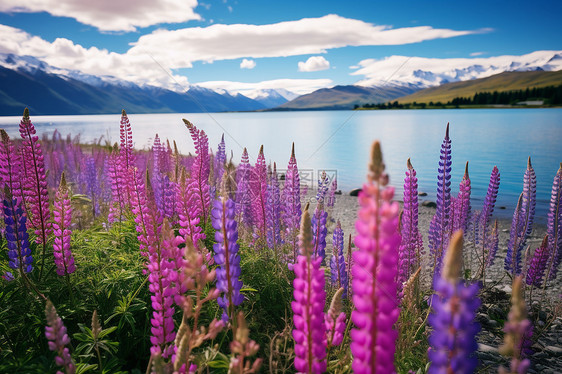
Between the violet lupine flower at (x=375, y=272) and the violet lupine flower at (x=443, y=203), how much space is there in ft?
14.4

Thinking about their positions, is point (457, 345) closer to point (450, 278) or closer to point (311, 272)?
point (450, 278)

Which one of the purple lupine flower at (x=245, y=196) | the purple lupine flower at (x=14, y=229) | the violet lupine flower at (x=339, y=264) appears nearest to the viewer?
the purple lupine flower at (x=14, y=229)

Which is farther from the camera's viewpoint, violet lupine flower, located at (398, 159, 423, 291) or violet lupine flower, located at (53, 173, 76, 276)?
violet lupine flower, located at (398, 159, 423, 291)

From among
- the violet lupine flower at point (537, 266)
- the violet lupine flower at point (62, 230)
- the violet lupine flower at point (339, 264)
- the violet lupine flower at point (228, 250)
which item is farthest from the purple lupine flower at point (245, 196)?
the violet lupine flower at point (537, 266)

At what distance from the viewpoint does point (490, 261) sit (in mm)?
7406

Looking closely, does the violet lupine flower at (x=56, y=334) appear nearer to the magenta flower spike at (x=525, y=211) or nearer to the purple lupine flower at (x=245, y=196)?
the purple lupine flower at (x=245, y=196)

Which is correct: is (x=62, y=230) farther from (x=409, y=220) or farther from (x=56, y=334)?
(x=409, y=220)

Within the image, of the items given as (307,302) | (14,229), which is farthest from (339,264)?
(14,229)

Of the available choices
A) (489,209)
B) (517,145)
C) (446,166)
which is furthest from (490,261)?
(517,145)

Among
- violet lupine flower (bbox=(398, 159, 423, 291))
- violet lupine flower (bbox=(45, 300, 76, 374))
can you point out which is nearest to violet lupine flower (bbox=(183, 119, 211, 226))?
violet lupine flower (bbox=(45, 300, 76, 374))

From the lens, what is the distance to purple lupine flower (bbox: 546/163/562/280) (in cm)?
604

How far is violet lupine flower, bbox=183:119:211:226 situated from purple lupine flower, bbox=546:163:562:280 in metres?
5.63

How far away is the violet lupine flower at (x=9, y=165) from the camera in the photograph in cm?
346

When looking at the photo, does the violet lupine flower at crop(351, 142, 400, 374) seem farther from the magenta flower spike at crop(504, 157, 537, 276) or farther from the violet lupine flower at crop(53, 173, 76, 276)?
the magenta flower spike at crop(504, 157, 537, 276)
